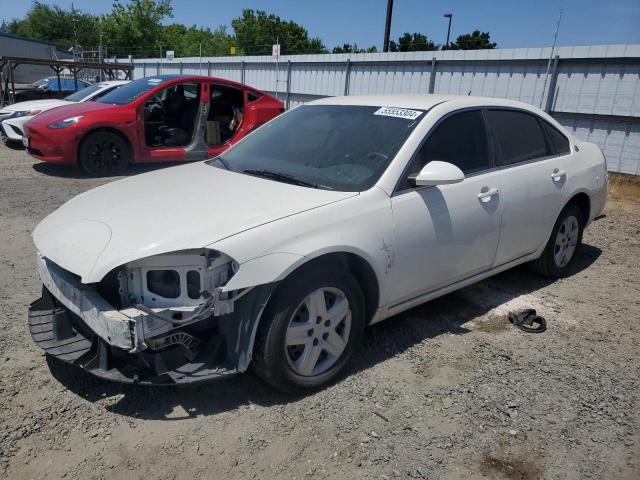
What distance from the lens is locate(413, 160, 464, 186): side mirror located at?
3.14 metres

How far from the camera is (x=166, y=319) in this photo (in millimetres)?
2494

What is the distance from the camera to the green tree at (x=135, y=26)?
44.1 metres

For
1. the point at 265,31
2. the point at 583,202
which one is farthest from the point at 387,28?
the point at 265,31

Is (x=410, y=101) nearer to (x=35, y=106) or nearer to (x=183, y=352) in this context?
(x=183, y=352)

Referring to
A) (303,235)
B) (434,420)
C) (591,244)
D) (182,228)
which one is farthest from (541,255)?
(182,228)

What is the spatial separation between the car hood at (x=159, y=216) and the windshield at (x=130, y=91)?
18.9ft

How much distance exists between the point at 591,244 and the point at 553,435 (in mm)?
4102

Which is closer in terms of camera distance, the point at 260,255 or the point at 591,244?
the point at 260,255

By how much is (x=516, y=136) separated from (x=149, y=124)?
21.7ft

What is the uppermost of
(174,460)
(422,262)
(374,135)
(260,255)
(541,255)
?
(374,135)

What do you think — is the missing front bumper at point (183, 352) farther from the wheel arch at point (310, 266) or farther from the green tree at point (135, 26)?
the green tree at point (135, 26)

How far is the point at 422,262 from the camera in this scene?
3.30 meters

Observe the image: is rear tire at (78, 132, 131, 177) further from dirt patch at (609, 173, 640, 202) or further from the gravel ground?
dirt patch at (609, 173, 640, 202)

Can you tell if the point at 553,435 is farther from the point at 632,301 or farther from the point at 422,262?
the point at 632,301
